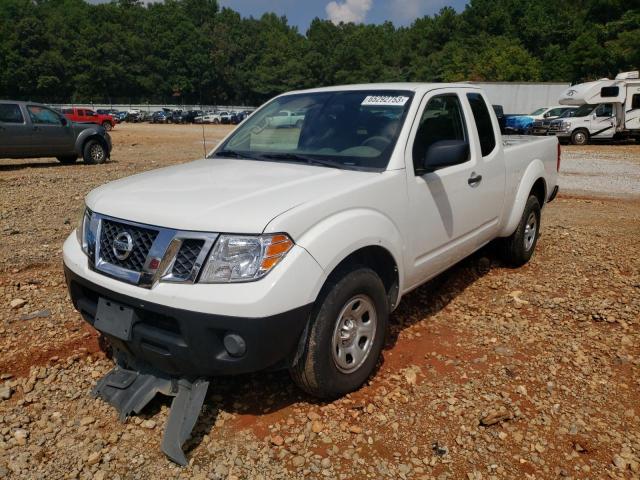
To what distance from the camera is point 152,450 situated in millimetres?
2703

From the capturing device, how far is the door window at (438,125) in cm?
360

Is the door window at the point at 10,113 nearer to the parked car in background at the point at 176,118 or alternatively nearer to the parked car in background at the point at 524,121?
the parked car in background at the point at 524,121

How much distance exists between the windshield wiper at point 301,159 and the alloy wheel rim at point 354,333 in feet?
2.95

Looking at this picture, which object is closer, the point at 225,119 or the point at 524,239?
the point at 524,239

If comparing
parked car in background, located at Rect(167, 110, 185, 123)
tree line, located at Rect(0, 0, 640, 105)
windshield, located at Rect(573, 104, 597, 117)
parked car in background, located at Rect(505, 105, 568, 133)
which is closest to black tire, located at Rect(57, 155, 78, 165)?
parked car in background, located at Rect(505, 105, 568, 133)

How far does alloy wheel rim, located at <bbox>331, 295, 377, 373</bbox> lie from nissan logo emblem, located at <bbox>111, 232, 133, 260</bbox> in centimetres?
114

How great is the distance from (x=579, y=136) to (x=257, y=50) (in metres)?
111

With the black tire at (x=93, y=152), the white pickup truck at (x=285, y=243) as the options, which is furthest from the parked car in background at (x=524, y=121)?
the white pickup truck at (x=285, y=243)

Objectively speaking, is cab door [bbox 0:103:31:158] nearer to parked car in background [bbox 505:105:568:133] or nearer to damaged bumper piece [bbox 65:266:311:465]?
damaged bumper piece [bbox 65:266:311:465]

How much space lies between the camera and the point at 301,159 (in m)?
3.57

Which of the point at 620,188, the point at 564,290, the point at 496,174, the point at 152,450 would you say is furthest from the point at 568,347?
the point at 620,188

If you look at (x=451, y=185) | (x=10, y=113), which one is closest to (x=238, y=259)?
(x=451, y=185)

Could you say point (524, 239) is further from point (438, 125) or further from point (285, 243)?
point (285, 243)

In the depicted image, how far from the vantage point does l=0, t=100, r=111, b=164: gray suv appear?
13539mm
